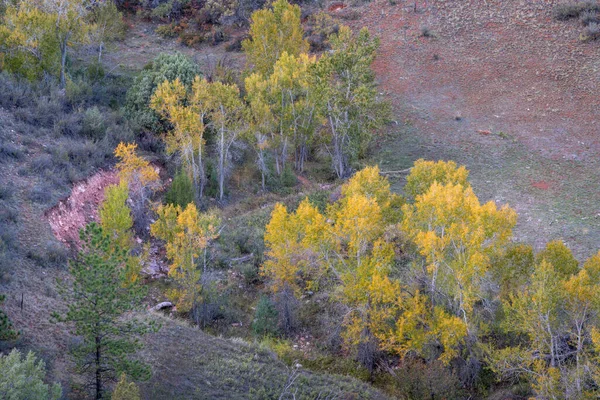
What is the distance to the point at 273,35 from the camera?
39812mm

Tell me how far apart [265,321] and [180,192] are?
9.27 meters

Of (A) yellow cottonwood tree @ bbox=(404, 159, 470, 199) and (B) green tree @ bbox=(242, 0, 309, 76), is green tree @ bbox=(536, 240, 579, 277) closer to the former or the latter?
(A) yellow cottonwood tree @ bbox=(404, 159, 470, 199)

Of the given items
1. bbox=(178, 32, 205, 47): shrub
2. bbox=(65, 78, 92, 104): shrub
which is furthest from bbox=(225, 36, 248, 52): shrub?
bbox=(65, 78, 92, 104): shrub

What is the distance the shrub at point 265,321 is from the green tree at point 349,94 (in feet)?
41.8

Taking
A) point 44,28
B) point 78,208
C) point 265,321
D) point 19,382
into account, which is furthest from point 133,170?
point 19,382

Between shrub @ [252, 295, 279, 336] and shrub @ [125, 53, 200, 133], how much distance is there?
51.0 ft

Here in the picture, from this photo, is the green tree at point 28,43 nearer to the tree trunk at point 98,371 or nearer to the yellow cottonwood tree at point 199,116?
the yellow cottonwood tree at point 199,116

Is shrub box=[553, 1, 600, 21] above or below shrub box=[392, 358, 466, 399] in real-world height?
above

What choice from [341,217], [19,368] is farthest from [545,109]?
[19,368]

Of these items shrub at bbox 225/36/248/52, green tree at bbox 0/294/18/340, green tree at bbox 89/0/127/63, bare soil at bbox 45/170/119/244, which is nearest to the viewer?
green tree at bbox 0/294/18/340

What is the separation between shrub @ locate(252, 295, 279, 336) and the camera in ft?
78.6

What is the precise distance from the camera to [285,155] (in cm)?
3647

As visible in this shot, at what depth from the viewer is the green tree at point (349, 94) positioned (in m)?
33.0

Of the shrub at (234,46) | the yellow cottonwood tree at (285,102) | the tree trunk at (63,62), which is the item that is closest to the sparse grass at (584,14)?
the yellow cottonwood tree at (285,102)
